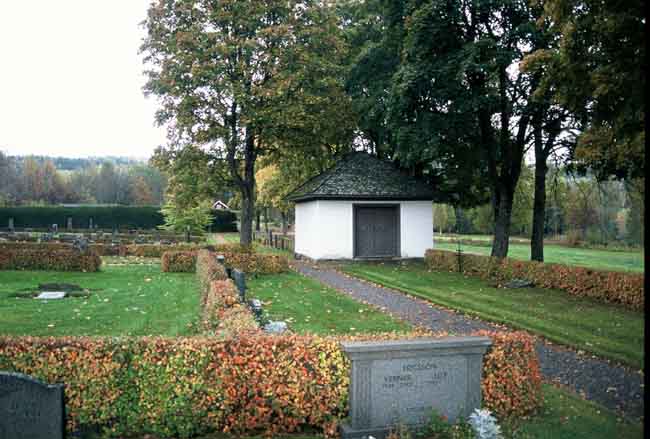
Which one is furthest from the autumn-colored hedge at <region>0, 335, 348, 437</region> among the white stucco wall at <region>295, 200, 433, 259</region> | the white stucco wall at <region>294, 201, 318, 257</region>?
the white stucco wall at <region>294, 201, 318, 257</region>

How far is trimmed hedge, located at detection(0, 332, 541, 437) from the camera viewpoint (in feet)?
19.6

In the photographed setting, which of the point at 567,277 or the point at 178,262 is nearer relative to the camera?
the point at 567,277

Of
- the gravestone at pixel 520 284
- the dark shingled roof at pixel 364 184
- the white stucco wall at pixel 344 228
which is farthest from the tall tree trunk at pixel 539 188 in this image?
the dark shingled roof at pixel 364 184

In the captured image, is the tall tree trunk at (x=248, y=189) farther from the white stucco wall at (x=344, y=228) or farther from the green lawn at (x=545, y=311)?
the green lawn at (x=545, y=311)

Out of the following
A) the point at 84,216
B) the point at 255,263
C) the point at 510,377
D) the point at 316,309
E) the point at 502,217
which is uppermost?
the point at 84,216

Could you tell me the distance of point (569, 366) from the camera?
29.8ft

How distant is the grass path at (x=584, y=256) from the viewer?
103 feet

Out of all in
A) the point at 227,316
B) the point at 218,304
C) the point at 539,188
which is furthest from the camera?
the point at 539,188

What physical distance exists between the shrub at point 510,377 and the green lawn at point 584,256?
19.2m

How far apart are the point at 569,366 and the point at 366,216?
737 inches

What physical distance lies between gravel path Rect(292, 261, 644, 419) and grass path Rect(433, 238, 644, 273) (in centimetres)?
1372

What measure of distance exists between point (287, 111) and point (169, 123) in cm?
631

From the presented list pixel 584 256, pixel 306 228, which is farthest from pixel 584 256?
pixel 306 228

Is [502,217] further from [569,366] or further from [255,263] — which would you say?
[569,366]
